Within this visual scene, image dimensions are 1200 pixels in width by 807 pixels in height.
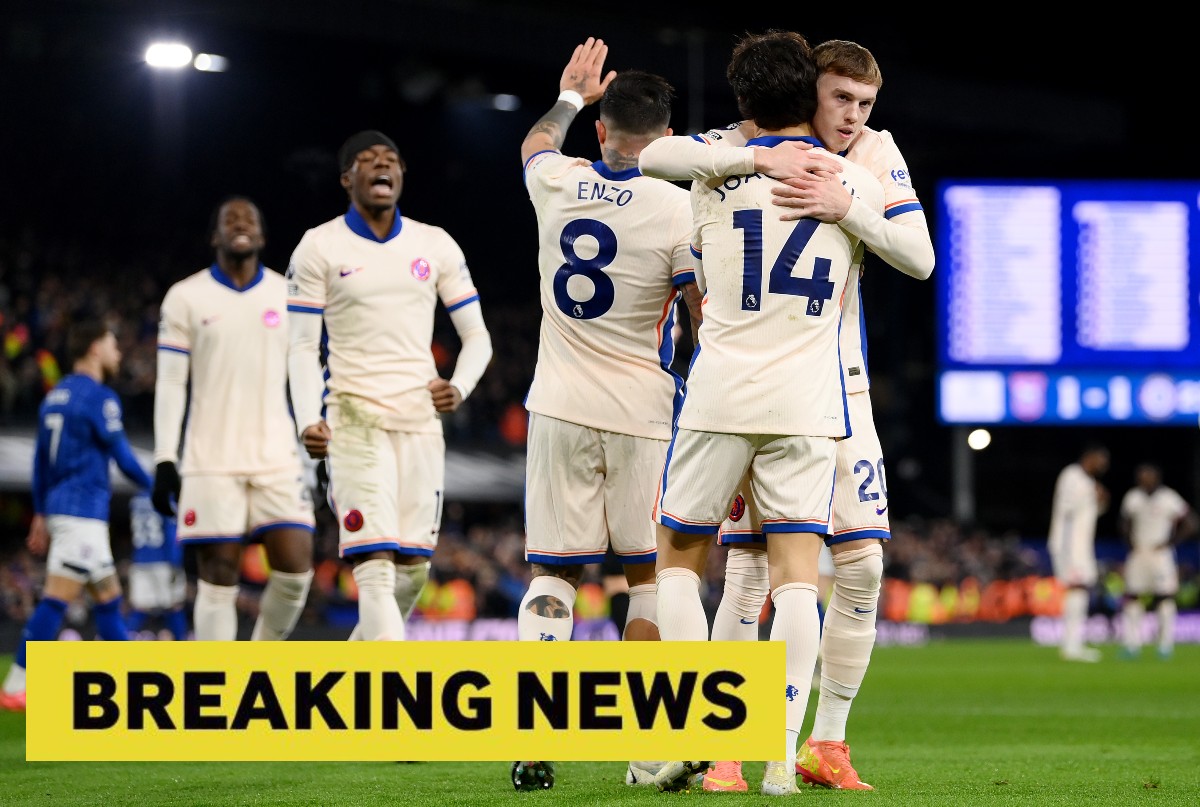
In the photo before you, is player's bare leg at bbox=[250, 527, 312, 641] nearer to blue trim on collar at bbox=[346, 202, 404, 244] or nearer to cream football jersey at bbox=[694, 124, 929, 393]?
blue trim on collar at bbox=[346, 202, 404, 244]

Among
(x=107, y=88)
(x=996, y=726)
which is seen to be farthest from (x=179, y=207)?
(x=996, y=726)

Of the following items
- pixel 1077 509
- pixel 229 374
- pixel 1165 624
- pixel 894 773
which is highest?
pixel 229 374

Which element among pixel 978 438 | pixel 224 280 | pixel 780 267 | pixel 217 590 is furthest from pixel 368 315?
pixel 978 438

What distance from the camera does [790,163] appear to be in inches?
178

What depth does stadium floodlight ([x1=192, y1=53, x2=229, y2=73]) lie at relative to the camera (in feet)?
74.2

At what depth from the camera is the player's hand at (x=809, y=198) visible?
4.51 meters

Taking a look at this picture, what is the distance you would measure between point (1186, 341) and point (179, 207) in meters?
14.9

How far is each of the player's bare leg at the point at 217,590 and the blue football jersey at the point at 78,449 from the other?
4.09 feet

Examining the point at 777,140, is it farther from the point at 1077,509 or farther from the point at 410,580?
the point at 1077,509

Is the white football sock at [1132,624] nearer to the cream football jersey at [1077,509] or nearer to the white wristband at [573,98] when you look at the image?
the cream football jersey at [1077,509]

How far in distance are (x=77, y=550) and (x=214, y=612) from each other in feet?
5.20

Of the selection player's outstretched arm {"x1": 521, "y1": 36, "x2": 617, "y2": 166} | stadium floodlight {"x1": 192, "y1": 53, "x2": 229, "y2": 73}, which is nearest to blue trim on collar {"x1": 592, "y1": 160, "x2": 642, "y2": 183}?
player's outstretched arm {"x1": 521, "y1": 36, "x2": 617, "y2": 166}

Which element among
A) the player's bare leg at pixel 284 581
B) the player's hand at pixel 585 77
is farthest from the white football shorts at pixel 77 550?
the player's hand at pixel 585 77

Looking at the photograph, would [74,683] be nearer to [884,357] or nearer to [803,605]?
[803,605]
